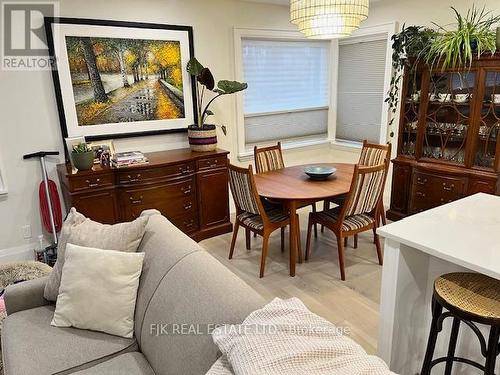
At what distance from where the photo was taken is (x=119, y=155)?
334 cm

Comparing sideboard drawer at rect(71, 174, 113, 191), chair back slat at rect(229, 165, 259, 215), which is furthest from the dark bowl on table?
sideboard drawer at rect(71, 174, 113, 191)

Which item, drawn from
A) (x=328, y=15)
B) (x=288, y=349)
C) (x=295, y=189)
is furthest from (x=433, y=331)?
(x=328, y=15)

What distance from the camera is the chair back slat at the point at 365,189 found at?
282 centimetres

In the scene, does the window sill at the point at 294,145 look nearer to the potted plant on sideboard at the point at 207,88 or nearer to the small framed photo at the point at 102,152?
the potted plant on sideboard at the point at 207,88

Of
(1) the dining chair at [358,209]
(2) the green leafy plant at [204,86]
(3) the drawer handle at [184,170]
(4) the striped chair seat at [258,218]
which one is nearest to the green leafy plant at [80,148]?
(3) the drawer handle at [184,170]

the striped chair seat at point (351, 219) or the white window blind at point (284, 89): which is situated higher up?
the white window blind at point (284, 89)

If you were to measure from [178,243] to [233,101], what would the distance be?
2851 millimetres

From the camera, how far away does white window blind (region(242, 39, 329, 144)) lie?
14.9 feet

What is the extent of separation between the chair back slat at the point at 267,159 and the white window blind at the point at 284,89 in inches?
32.1

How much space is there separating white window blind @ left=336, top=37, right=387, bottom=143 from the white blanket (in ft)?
13.6

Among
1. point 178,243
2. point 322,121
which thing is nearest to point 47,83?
point 178,243

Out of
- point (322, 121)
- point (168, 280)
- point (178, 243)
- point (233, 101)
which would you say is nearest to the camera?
point (168, 280)

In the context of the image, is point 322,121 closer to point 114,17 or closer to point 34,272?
point 114,17

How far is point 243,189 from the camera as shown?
301cm
